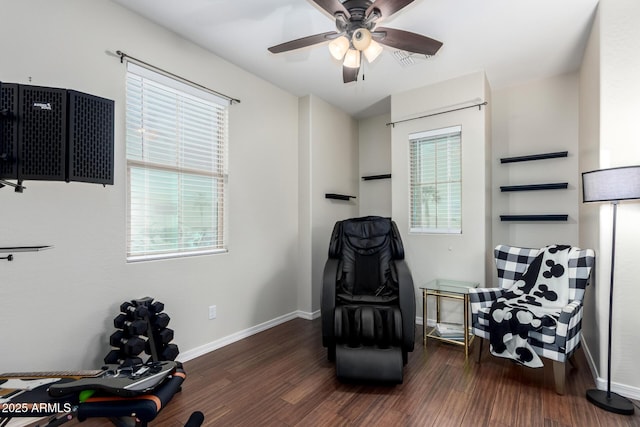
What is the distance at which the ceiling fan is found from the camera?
168cm

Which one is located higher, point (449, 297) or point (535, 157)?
point (535, 157)

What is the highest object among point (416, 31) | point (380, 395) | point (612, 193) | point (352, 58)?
point (416, 31)

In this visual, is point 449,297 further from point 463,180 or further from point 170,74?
point 170,74

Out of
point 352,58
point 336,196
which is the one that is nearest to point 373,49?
point 352,58

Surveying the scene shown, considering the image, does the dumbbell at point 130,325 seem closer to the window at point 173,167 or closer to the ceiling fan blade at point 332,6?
the window at point 173,167

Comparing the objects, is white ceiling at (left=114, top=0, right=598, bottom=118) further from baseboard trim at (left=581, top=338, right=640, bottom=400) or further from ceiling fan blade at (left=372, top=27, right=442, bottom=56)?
baseboard trim at (left=581, top=338, right=640, bottom=400)

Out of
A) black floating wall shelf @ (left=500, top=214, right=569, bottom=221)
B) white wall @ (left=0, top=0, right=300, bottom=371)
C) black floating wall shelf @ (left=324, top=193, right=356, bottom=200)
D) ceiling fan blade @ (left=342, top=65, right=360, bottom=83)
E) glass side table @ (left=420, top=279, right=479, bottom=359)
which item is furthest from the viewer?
black floating wall shelf @ (left=324, top=193, right=356, bottom=200)

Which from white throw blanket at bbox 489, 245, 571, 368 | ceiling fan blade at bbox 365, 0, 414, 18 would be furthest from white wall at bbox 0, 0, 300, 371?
white throw blanket at bbox 489, 245, 571, 368

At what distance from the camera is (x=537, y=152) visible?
10.8 ft

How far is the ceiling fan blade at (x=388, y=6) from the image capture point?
1.63m

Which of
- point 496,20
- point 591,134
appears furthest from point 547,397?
point 496,20

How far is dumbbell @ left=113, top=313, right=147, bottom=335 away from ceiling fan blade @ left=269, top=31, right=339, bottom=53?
2055mm

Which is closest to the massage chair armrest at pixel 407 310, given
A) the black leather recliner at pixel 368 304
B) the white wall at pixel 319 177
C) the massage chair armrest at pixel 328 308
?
the black leather recliner at pixel 368 304

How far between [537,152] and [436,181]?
3.68 ft
